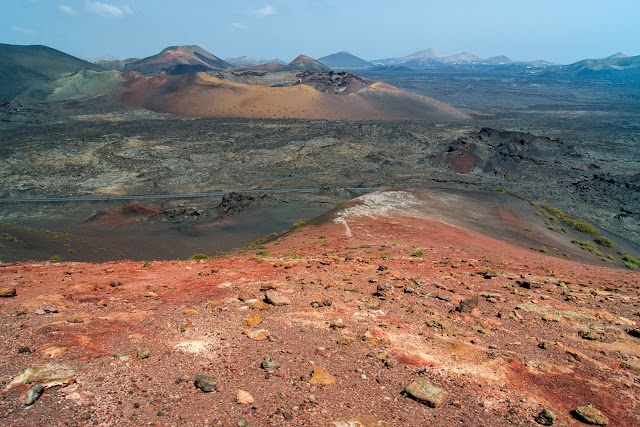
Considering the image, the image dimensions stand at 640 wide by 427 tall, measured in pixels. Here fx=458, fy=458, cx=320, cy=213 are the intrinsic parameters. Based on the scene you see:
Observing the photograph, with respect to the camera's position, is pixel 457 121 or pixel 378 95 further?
pixel 378 95

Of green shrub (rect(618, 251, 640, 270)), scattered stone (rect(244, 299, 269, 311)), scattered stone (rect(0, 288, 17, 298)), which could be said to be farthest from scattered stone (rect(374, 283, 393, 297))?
green shrub (rect(618, 251, 640, 270))

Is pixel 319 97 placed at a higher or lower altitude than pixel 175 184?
higher

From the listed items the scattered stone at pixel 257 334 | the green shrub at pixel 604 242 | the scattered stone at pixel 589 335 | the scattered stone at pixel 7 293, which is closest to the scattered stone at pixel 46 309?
the scattered stone at pixel 7 293

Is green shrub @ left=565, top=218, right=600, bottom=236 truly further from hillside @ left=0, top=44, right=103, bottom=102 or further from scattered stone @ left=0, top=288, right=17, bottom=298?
hillside @ left=0, top=44, right=103, bottom=102

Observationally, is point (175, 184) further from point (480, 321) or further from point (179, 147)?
point (480, 321)

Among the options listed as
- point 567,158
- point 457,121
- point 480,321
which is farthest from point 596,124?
point 480,321

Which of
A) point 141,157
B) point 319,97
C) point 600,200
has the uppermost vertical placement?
point 319,97
